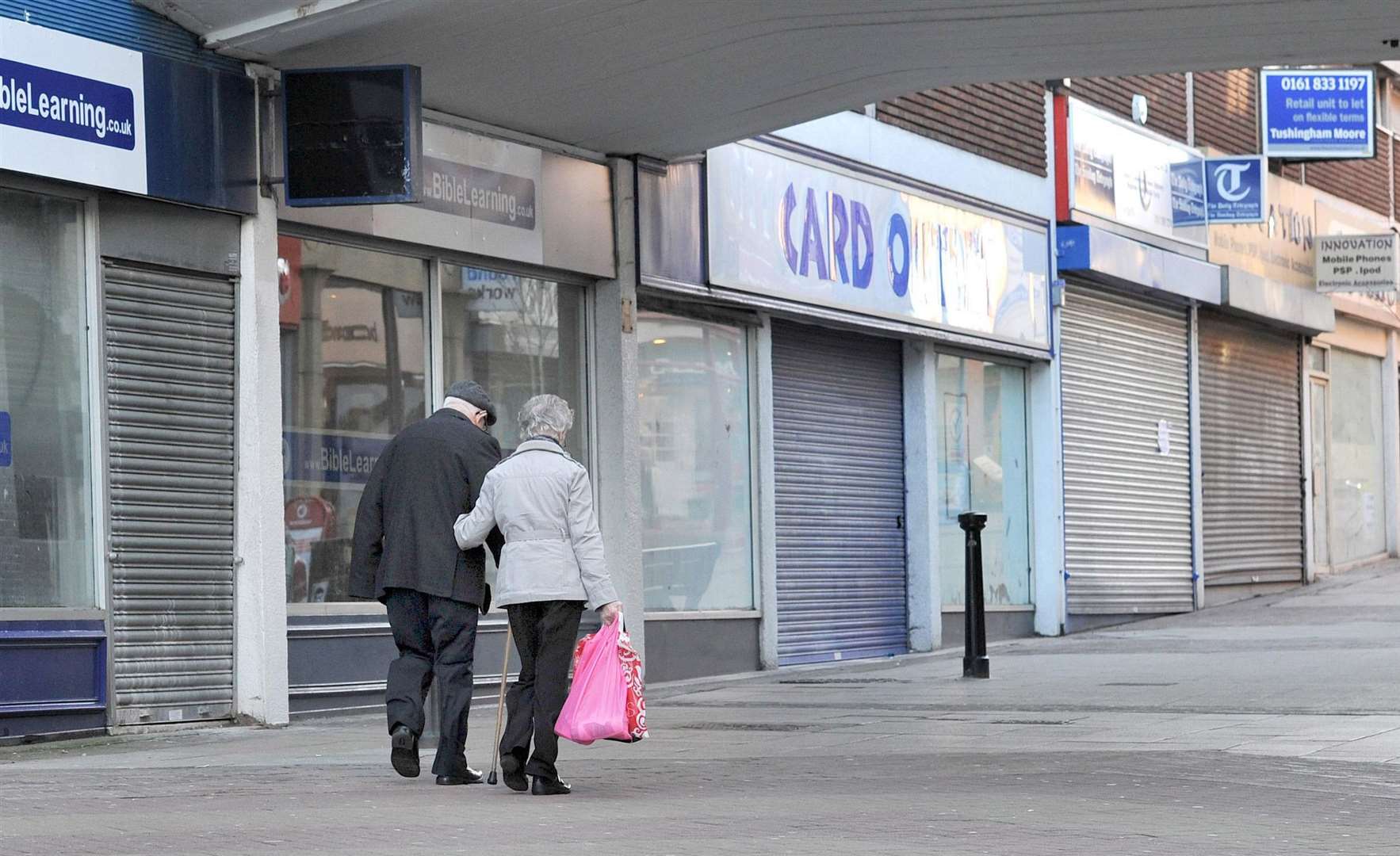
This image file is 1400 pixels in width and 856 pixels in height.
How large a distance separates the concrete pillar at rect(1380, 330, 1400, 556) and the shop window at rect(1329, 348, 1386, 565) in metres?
0.07

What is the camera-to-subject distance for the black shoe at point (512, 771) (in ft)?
27.2

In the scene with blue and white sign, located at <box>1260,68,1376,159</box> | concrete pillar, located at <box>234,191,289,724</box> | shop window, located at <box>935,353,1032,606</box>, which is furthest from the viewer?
blue and white sign, located at <box>1260,68,1376,159</box>

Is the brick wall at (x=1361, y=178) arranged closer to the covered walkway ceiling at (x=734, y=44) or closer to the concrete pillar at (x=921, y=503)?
the concrete pillar at (x=921, y=503)

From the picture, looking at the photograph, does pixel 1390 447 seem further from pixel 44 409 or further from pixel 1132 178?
pixel 44 409

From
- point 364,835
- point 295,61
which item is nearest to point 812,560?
point 295,61

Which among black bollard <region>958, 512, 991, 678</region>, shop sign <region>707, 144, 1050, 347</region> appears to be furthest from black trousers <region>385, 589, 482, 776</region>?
shop sign <region>707, 144, 1050, 347</region>

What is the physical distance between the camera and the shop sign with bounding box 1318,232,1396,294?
2642cm

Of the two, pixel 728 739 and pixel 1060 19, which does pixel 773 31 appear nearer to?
pixel 1060 19

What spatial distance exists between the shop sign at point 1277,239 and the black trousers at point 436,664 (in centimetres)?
1690

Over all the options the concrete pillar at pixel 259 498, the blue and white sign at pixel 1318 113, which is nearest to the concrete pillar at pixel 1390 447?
the blue and white sign at pixel 1318 113

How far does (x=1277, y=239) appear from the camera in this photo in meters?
25.6

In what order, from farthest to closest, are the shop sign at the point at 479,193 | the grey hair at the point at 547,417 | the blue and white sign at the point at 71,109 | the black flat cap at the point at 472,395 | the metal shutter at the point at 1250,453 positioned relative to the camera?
1. the metal shutter at the point at 1250,453
2. the shop sign at the point at 479,193
3. the blue and white sign at the point at 71,109
4. the black flat cap at the point at 472,395
5. the grey hair at the point at 547,417

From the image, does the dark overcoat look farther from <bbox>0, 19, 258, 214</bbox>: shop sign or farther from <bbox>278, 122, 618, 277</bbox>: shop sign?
<bbox>278, 122, 618, 277</bbox>: shop sign

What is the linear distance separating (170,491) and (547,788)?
12.8ft
